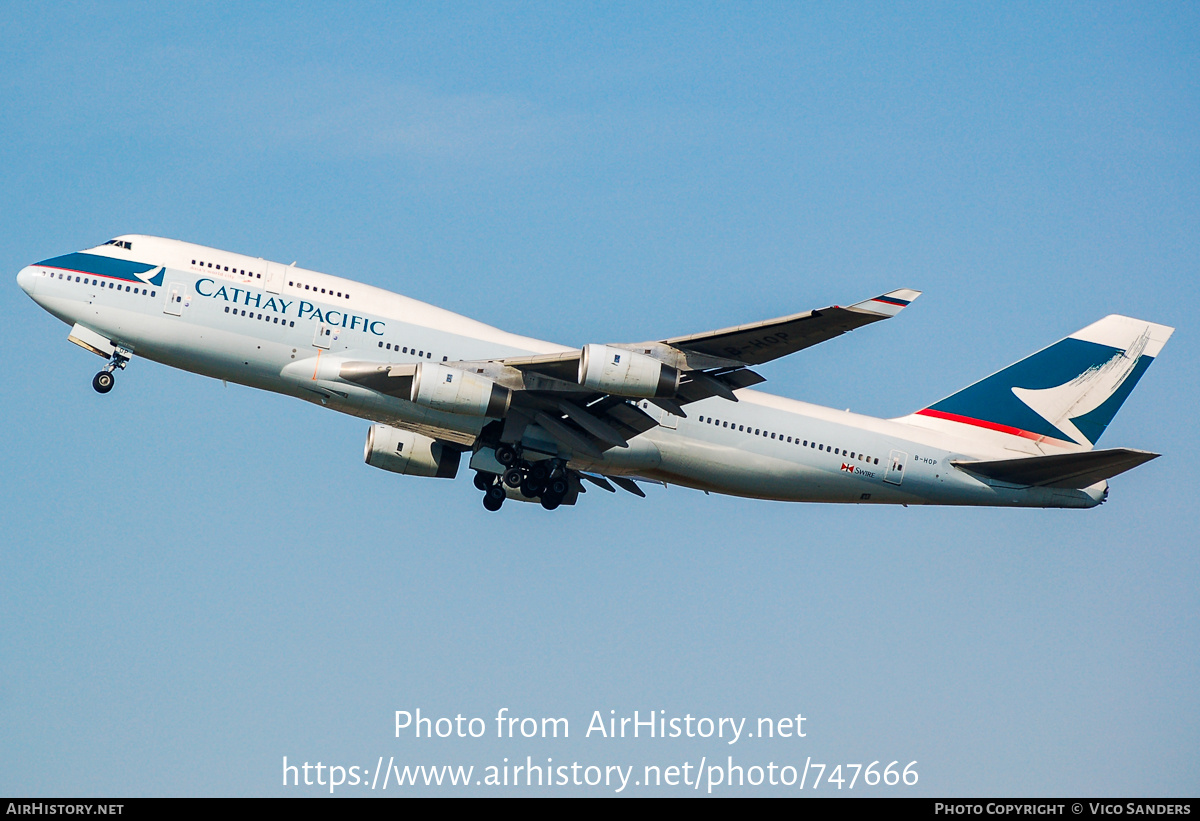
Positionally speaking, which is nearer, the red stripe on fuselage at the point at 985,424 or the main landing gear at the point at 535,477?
the main landing gear at the point at 535,477

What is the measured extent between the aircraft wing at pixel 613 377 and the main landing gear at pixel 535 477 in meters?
0.70

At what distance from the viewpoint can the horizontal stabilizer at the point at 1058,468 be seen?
1331 inches

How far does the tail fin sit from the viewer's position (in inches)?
1532

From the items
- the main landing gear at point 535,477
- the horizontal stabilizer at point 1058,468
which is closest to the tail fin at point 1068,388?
the horizontal stabilizer at point 1058,468

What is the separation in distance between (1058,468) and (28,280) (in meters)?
28.3

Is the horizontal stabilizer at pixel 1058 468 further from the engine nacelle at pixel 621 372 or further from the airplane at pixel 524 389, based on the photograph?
the engine nacelle at pixel 621 372

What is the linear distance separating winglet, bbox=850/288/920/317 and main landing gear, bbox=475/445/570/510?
10365 millimetres

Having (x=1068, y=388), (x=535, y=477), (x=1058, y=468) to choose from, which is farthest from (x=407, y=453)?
(x=1068, y=388)

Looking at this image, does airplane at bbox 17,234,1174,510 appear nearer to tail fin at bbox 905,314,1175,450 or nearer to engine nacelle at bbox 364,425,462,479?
engine nacelle at bbox 364,425,462,479

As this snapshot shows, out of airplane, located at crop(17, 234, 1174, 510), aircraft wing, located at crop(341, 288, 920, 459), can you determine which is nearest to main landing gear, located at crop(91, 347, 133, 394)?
airplane, located at crop(17, 234, 1174, 510)

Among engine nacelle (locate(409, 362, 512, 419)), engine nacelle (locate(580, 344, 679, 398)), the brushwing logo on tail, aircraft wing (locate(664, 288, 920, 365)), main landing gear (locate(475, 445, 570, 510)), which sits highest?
the brushwing logo on tail

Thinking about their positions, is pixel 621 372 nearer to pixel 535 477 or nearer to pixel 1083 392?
pixel 535 477
